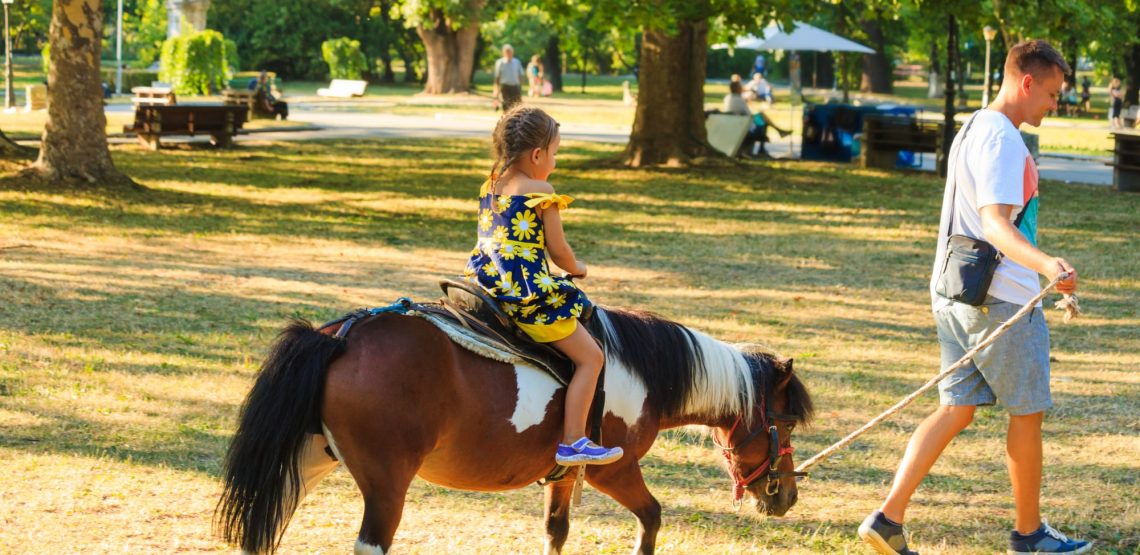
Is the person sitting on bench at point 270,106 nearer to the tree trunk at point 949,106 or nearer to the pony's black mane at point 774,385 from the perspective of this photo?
the tree trunk at point 949,106

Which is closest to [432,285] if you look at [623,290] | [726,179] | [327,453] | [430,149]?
[623,290]

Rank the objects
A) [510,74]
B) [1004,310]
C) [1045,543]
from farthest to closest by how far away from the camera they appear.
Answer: [510,74] → [1045,543] → [1004,310]

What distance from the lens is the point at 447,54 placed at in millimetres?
49281

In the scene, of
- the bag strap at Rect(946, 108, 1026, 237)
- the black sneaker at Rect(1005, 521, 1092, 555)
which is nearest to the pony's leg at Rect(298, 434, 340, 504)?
the bag strap at Rect(946, 108, 1026, 237)

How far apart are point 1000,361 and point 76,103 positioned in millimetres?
14103

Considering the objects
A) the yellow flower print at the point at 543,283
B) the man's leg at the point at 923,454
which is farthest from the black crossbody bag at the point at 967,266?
the yellow flower print at the point at 543,283

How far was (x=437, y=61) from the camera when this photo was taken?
49.3 meters

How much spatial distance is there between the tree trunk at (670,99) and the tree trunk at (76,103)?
859 centimetres

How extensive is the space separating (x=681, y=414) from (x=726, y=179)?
16.4 m

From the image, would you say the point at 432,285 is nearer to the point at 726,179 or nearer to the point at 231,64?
the point at 726,179

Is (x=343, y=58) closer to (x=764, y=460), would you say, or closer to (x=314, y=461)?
(x=764, y=460)

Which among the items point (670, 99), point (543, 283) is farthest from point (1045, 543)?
point (670, 99)

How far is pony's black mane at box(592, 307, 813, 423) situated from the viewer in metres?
4.76

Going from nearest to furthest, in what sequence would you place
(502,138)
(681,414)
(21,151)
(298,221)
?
1. (502,138)
2. (681,414)
3. (298,221)
4. (21,151)
